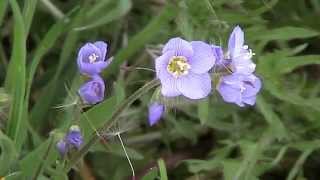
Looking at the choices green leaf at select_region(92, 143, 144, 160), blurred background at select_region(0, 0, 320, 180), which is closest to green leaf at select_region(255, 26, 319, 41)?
blurred background at select_region(0, 0, 320, 180)

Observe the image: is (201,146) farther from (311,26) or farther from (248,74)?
(248,74)

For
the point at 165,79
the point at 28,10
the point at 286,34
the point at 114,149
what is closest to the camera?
the point at 165,79

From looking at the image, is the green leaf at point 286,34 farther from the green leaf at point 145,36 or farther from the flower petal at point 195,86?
the flower petal at point 195,86

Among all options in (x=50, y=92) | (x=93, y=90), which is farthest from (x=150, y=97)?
(x=93, y=90)

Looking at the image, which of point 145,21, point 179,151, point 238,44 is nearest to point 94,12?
point 145,21

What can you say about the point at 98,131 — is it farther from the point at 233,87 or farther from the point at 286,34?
the point at 286,34

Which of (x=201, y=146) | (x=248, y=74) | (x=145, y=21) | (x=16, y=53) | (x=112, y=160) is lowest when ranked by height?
(x=201, y=146)
